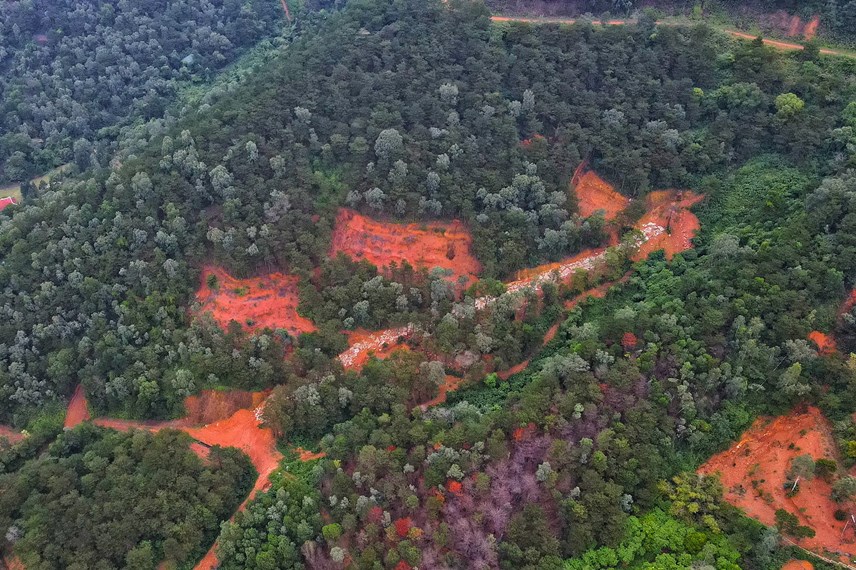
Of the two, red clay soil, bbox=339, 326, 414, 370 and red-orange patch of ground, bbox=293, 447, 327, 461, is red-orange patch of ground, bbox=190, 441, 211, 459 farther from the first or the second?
red clay soil, bbox=339, 326, 414, 370

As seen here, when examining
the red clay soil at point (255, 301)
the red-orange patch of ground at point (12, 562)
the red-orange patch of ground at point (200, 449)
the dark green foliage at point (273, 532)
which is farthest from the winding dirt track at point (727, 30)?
the red-orange patch of ground at point (12, 562)

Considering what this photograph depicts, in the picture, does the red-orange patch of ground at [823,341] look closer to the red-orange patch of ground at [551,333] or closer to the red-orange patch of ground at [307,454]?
the red-orange patch of ground at [551,333]

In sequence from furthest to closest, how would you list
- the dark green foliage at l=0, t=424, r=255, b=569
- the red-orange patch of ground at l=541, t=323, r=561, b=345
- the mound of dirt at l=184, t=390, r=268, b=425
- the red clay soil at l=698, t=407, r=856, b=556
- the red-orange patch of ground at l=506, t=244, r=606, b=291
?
the red-orange patch of ground at l=506, t=244, r=606, b=291 → the red-orange patch of ground at l=541, t=323, r=561, b=345 → the mound of dirt at l=184, t=390, r=268, b=425 → the dark green foliage at l=0, t=424, r=255, b=569 → the red clay soil at l=698, t=407, r=856, b=556

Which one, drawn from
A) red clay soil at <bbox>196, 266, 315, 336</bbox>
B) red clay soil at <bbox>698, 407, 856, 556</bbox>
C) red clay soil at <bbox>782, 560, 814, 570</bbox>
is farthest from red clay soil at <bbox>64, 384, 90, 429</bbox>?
red clay soil at <bbox>782, 560, 814, 570</bbox>

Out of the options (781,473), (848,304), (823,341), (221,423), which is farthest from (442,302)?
(848,304)

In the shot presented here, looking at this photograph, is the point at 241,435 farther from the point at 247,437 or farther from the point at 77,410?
the point at 77,410
